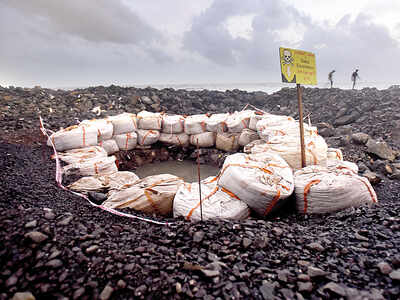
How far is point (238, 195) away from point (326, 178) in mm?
926

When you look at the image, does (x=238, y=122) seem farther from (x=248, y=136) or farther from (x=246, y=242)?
(x=246, y=242)

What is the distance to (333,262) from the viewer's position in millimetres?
1337

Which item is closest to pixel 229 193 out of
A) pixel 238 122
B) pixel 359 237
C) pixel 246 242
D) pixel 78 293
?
pixel 246 242

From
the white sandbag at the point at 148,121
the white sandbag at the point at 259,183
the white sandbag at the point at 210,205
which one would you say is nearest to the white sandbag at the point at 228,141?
the white sandbag at the point at 148,121

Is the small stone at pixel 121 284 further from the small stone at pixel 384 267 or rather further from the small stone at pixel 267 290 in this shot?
the small stone at pixel 384 267

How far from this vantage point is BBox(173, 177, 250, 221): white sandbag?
2123mm

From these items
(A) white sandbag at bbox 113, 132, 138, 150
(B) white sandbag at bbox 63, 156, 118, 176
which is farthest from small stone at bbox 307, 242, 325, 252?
(A) white sandbag at bbox 113, 132, 138, 150

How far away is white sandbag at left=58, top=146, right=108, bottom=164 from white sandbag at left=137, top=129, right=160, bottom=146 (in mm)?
1509

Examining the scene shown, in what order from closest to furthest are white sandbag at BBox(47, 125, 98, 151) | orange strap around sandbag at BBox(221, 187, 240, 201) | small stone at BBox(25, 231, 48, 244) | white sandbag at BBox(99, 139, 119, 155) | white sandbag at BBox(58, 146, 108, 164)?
small stone at BBox(25, 231, 48, 244) < orange strap around sandbag at BBox(221, 187, 240, 201) < white sandbag at BBox(58, 146, 108, 164) < white sandbag at BBox(47, 125, 98, 151) < white sandbag at BBox(99, 139, 119, 155)

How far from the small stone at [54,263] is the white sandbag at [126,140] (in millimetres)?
4195

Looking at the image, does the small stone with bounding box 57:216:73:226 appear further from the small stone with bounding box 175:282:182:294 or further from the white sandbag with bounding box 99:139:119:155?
the white sandbag with bounding box 99:139:119:155

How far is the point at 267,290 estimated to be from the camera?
3.72 feet

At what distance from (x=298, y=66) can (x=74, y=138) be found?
385 cm

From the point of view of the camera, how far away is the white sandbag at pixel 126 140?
5203mm
